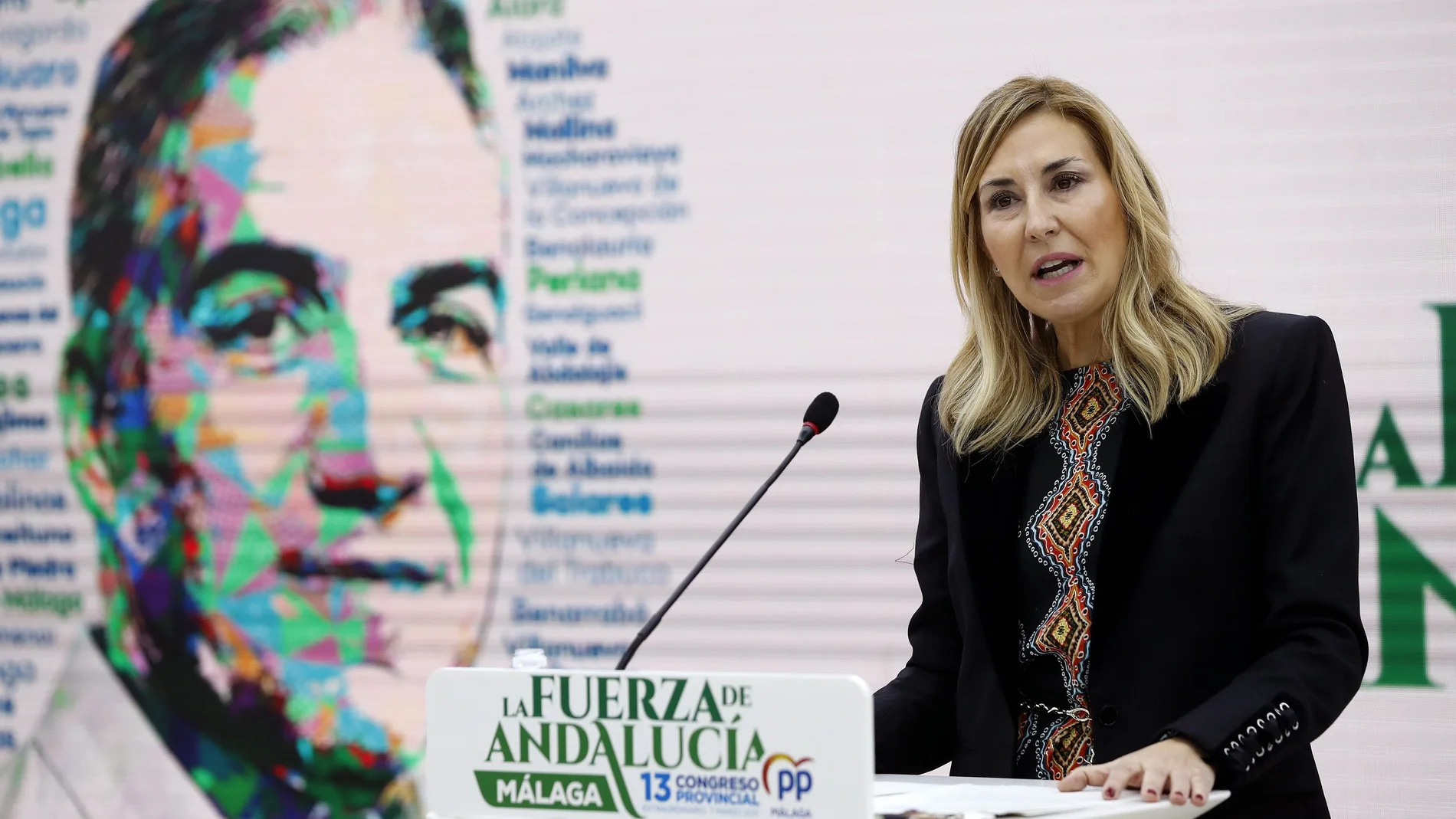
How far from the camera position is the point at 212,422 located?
3.70 m

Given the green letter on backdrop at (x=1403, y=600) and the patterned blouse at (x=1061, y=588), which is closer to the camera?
the patterned blouse at (x=1061, y=588)

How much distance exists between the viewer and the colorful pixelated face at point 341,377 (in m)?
3.54

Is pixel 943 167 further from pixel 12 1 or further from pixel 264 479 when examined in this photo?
pixel 12 1

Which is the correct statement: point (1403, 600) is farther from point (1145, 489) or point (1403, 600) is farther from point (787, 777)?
point (787, 777)

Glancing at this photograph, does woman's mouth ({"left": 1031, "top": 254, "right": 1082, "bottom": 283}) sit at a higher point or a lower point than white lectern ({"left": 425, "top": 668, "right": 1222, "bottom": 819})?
higher

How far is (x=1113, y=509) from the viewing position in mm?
1693

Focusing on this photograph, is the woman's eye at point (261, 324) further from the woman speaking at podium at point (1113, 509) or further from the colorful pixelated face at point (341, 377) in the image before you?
the woman speaking at podium at point (1113, 509)

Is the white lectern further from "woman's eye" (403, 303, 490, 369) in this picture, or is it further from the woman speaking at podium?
"woman's eye" (403, 303, 490, 369)

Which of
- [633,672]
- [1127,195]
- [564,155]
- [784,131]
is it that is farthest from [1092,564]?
[564,155]

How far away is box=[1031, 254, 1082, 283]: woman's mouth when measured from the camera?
5.98 ft

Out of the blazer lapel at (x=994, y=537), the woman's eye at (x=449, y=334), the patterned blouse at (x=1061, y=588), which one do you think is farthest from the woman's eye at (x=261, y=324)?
the patterned blouse at (x=1061, y=588)

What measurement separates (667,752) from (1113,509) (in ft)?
2.28

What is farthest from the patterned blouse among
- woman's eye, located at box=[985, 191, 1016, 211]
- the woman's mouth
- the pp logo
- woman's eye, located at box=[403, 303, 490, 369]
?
woman's eye, located at box=[403, 303, 490, 369]

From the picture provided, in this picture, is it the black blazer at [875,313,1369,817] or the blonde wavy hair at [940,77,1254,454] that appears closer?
the black blazer at [875,313,1369,817]
